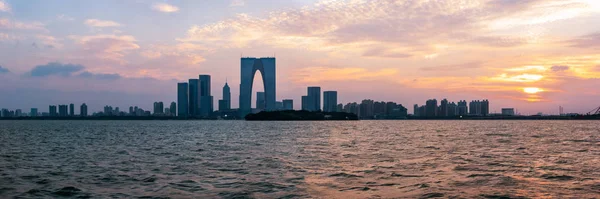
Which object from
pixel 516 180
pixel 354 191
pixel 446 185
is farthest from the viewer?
pixel 516 180

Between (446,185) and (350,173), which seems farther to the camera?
(350,173)

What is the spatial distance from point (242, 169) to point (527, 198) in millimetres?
22622

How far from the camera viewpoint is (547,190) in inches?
1185

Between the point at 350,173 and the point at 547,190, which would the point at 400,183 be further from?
the point at 547,190

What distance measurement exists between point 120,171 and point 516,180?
30590mm

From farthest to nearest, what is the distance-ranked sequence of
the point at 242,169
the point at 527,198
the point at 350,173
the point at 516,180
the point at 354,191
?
1. the point at 242,169
2. the point at 350,173
3. the point at 516,180
4. the point at 354,191
5. the point at 527,198

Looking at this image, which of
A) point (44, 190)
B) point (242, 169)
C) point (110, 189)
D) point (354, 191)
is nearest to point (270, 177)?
point (242, 169)

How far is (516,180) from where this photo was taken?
3431 cm

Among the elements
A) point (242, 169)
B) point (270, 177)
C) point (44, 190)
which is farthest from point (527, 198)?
point (44, 190)

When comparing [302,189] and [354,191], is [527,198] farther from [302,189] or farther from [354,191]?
[302,189]

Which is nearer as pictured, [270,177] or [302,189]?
[302,189]

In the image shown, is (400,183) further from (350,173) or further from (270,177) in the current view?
(270,177)

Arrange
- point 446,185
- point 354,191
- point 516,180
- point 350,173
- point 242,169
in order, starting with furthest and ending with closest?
point 242,169 → point 350,173 → point 516,180 → point 446,185 → point 354,191

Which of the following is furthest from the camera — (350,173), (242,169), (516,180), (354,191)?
(242,169)
